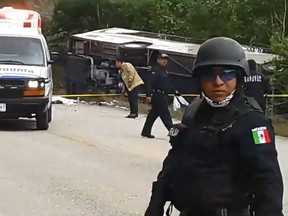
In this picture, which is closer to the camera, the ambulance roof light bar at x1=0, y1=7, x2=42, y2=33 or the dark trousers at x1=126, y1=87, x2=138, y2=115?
the ambulance roof light bar at x1=0, y1=7, x2=42, y2=33

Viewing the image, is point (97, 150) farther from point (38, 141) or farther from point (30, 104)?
point (30, 104)

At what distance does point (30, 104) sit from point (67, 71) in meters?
18.5

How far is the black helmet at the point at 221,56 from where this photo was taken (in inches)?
154

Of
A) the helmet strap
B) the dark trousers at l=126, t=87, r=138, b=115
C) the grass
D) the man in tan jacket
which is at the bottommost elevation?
the grass

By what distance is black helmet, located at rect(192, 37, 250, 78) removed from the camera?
12.8 ft

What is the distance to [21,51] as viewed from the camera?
17219mm

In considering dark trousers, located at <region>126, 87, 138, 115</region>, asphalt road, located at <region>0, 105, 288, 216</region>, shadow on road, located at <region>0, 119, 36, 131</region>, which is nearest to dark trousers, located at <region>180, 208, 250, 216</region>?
asphalt road, located at <region>0, 105, 288, 216</region>

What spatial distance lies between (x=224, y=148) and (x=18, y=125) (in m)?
15.1

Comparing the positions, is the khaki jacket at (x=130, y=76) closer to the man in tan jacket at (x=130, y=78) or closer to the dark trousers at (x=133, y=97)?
the man in tan jacket at (x=130, y=78)

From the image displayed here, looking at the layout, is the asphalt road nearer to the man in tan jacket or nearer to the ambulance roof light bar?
the man in tan jacket

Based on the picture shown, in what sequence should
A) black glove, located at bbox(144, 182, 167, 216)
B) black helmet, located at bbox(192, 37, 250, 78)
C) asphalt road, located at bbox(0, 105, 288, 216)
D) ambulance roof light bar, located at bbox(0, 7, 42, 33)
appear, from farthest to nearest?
ambulance roof light bar, located at bbox(0, 7, 42, 33) < asphalt road, located at bbox(0, 105, 288, 216) < black glove, located at bbox(144, 182, 167, 216) < black helmet, located at bbox(192, 37, 250, 78)

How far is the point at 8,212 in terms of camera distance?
8617mm

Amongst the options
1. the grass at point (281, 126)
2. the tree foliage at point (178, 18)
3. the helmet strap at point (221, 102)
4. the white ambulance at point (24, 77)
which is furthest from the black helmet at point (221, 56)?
the tree foliage at point (178, 18)

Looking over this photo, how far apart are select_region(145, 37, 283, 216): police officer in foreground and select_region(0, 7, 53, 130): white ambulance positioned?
42.7 ft
